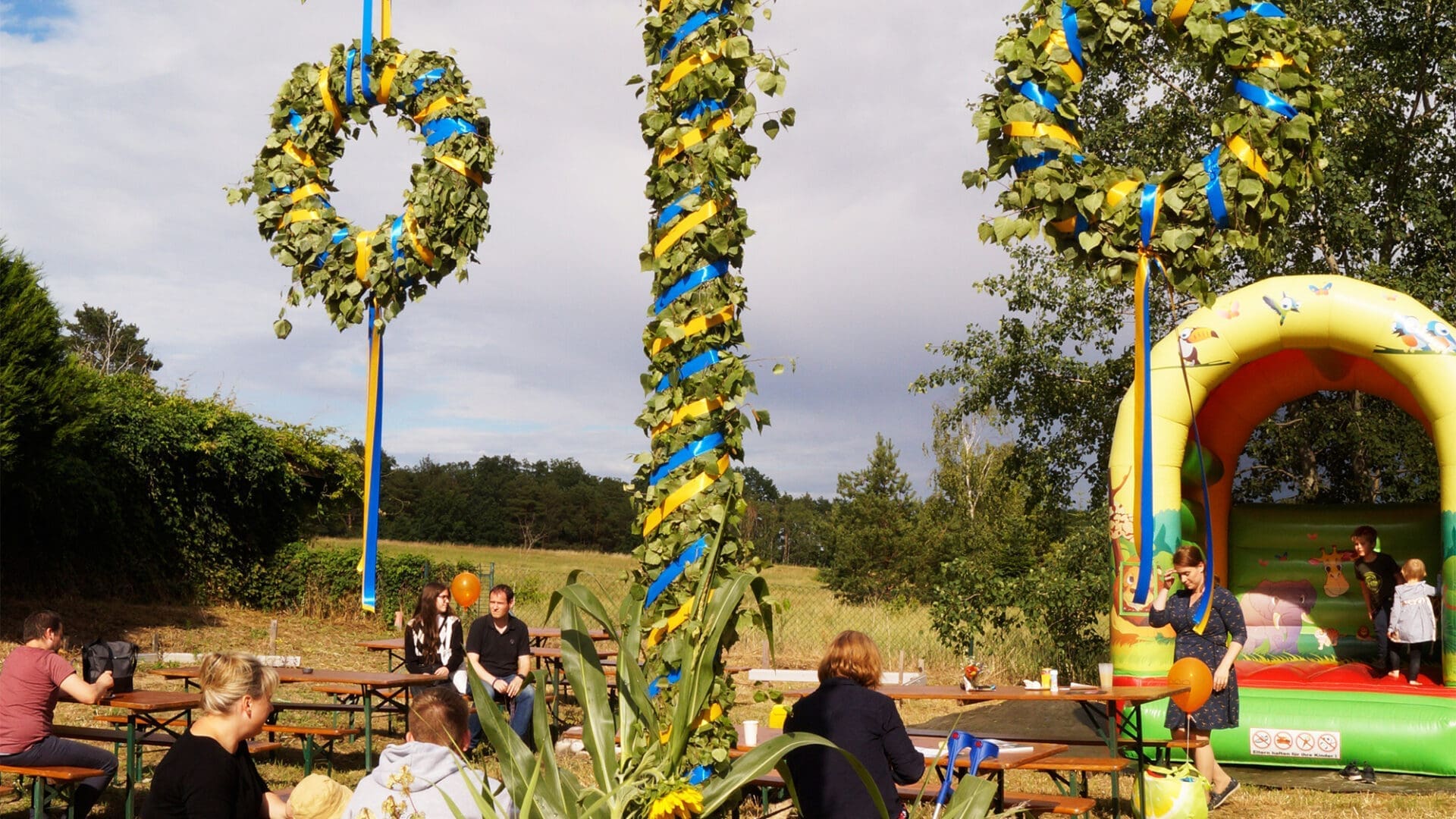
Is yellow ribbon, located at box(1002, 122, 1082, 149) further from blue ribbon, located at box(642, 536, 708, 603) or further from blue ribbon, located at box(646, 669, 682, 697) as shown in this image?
blue ribbon, located at box(646, 669, 682, 697)

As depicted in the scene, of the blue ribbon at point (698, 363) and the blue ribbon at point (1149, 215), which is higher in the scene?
the blue ribbon at point (1149, 215)

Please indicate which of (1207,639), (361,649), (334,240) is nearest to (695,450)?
(334,240)

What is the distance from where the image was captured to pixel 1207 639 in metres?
6.35

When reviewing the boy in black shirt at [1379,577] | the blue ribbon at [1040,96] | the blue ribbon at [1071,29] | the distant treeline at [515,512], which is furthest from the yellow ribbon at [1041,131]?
the distant treeline at [515,512]

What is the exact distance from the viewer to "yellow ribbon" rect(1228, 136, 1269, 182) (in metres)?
2.88

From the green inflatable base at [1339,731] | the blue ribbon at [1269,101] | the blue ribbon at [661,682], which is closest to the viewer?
the blue ribbon at [661,682]

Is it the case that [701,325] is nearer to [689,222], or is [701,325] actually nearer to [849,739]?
[689,222]

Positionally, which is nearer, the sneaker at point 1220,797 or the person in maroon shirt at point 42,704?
the person in maroon shirt at point 42,704

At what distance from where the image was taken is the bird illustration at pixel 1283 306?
8.46 m

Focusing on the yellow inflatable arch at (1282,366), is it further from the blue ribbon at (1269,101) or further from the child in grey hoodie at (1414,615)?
the blue ribbon at (1269,101)

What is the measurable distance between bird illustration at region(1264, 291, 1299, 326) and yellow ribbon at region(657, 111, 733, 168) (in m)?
7.05

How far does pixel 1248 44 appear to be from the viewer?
3033 millimetres

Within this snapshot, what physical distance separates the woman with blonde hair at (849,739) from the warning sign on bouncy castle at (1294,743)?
205 inches

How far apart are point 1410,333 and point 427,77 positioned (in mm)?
7356
